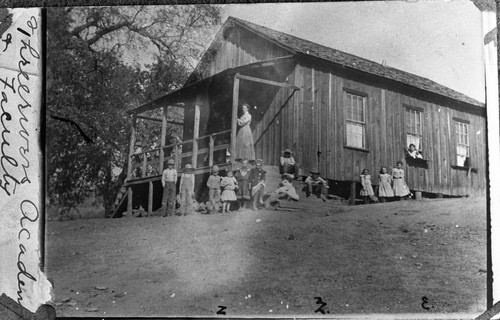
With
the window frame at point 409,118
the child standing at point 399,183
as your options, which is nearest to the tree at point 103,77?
the window frame at point 409,118

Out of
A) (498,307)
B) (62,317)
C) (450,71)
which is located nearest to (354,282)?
(498,307)

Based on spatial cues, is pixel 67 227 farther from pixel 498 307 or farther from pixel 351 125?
pixel 498 307

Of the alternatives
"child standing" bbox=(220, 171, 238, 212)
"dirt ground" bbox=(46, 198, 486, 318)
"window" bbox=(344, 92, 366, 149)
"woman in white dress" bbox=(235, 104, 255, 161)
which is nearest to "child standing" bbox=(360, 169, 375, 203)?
"dirt ground" bbox=(46, 198, 486, 318)

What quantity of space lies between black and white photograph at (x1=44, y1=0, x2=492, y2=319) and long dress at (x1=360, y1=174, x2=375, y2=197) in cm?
2

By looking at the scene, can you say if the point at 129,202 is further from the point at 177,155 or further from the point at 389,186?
the point at 389,186

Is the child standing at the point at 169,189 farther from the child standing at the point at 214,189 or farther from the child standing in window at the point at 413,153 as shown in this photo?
the child standing in window at the point at 413,153

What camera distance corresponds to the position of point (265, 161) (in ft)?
17.7

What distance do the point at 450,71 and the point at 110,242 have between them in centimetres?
361

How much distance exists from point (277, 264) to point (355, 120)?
5.69ft

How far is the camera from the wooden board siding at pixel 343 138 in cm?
552

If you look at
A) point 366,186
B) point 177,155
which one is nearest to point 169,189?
point 177,155

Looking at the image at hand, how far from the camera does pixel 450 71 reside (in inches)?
215

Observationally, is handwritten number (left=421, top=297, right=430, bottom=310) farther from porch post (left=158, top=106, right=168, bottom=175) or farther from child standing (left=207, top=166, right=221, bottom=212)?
porch post (left=158, top=106, right=168, bottom=175)

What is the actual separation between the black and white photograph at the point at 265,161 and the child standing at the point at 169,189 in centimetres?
1
